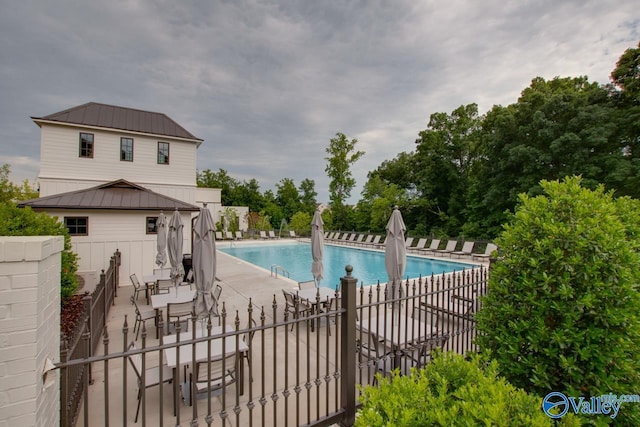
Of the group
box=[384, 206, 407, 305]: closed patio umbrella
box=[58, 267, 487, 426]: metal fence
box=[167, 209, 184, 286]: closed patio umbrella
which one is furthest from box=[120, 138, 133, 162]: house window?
box=[384, 206, 407, 305]: closed patio umbrella

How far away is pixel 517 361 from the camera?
2602 millimetres

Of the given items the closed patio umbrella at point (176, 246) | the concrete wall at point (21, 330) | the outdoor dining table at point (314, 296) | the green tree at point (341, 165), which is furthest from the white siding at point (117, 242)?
the green tree at point (341, 165)

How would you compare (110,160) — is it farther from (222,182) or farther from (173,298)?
(222,182)

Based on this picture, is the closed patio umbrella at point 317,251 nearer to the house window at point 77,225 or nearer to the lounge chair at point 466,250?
the house window at point 77,225

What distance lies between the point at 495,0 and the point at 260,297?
1195 cm

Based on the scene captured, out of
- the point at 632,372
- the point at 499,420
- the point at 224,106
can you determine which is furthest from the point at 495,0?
the point at 224,106

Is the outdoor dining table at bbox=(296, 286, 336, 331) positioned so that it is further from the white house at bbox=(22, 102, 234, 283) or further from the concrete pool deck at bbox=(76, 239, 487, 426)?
the white house at bbox=(22, 102, 234, 283)

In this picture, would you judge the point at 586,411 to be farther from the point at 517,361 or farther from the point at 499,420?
the point at 499,420

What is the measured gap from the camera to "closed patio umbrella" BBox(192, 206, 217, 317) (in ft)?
16.1

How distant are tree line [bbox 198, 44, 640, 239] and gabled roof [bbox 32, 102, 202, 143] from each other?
56.2 ft

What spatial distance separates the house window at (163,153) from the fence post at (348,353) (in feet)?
46.5

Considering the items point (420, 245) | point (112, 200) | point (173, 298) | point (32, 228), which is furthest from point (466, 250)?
point (32, 228)

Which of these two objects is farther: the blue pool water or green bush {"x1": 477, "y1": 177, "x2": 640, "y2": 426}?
the blue pool water

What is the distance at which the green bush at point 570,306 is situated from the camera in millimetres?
2318
